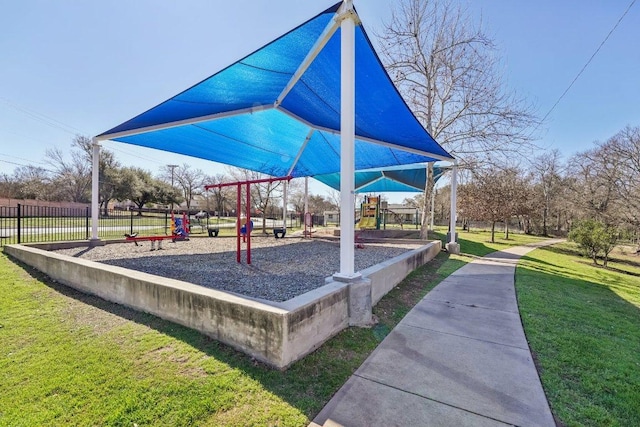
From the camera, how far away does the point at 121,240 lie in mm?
9062

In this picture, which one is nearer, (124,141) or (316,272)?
(316,272)

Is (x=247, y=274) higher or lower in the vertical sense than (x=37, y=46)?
lower

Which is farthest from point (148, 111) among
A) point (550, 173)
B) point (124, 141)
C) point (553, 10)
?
point (550, 173)

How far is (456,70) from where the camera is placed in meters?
12.3

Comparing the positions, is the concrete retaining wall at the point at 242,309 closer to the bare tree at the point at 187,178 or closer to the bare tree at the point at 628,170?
the bare tree at the point at 628,170

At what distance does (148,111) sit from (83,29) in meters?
5.30

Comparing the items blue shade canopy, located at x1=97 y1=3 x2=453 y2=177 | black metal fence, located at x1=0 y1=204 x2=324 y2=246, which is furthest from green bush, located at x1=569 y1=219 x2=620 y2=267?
black metal fence, located at x1=0 y1=204 x2=324 y2=246

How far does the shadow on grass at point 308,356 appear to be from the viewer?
2.35m

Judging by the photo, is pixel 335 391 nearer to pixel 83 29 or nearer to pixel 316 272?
pixel 316 272

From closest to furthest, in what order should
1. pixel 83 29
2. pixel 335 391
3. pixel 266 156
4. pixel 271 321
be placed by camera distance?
pixel 335 391 < pixel 271 321 < pixel 83 29 < pixel 266 156

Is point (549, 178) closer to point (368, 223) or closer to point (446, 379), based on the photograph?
point (368, 223)

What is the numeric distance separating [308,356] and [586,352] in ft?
10.4

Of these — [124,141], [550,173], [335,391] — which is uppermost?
[550,173]

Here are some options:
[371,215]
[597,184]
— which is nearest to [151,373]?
[371,215]
